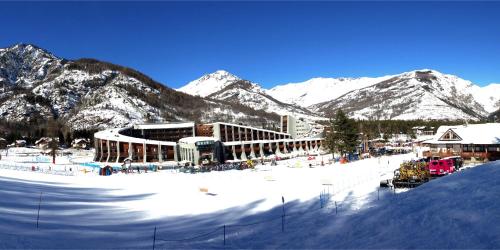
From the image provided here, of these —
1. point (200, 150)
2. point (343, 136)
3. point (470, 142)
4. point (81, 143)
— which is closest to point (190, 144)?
point (200, 150)

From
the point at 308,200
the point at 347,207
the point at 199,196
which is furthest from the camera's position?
the point at 199,196

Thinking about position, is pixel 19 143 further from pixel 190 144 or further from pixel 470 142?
pixel 470 142

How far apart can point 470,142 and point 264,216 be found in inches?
1565

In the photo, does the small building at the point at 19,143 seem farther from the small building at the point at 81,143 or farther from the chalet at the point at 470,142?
the chalet at the point at 470,142

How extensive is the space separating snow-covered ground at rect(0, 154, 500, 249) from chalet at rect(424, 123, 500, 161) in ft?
79.6

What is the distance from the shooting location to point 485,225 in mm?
12445

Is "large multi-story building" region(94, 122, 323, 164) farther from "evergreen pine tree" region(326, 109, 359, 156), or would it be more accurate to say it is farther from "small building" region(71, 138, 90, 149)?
"small building" region(71, 138, 90, 149)

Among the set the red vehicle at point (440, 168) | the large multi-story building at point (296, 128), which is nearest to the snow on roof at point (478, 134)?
the red vehicle at point (440, 168)

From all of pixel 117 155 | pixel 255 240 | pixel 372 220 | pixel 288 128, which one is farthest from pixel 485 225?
pixel 288 128

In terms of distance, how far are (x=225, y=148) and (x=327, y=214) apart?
72.9 m

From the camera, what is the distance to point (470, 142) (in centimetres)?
5000

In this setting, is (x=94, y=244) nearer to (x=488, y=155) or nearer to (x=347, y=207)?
(x=347, y=207)

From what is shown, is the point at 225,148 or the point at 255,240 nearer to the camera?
the point at 255,240

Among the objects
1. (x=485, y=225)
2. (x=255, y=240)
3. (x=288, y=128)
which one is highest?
(x=288, y=128)
